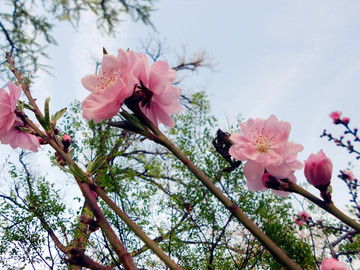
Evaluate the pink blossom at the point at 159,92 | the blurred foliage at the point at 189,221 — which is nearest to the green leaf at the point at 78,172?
the pink blossom at the point at 159,92

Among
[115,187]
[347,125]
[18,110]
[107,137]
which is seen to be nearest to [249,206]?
[347,125]

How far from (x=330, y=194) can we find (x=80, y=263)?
40 centimetres

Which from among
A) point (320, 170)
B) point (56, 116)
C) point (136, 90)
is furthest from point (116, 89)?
point (320, 170)

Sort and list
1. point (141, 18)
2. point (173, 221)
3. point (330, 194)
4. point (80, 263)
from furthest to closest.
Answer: point (141, 18) < point (173, 221) < point (330, 194) < point (80, 263)

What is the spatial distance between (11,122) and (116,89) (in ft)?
1.07

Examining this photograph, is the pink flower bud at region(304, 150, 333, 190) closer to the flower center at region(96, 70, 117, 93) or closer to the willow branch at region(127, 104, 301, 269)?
the willow branch at region(127, 104, 301, 269)

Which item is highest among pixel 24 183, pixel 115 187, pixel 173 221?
pixel 24 183

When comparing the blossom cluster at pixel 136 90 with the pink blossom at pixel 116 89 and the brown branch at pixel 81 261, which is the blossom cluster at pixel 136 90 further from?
the brown branch at pixel 81 261

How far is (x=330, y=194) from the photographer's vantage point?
1.49ft

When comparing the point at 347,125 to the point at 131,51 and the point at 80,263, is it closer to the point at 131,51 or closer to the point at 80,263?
the point at 131,51

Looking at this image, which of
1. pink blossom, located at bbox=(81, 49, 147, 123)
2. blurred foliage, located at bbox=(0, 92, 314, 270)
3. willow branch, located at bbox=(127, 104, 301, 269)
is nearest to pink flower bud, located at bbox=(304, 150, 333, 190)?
willow branch, located at bbox=(127, 104, 301, 269)

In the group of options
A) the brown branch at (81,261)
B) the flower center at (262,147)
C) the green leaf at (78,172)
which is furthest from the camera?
Result: the flower center at (262,147)

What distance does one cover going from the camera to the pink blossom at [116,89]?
18.1 inches

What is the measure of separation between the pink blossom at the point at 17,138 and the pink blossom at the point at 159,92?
35 centimetres
